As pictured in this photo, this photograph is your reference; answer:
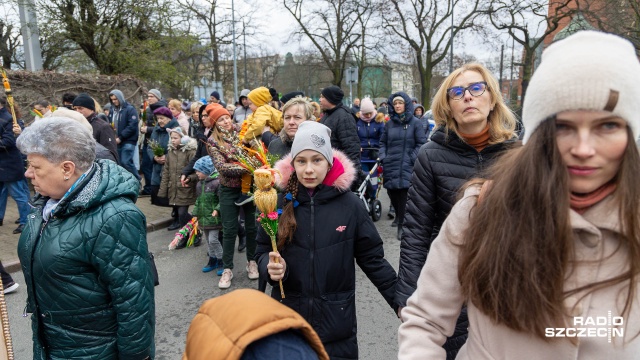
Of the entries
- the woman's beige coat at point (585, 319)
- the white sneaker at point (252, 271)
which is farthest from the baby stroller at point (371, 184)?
the woman's beige coat at point (585, 319)

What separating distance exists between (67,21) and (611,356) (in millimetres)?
16135

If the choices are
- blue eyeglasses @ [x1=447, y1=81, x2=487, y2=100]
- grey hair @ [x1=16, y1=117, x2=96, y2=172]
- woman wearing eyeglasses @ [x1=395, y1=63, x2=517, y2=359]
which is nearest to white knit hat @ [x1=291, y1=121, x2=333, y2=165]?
woman wearing eyeglasses @ [x1=395, y1=63, x2=517, y2=359]

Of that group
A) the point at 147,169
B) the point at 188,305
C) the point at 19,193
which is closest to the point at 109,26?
the point at 147,169

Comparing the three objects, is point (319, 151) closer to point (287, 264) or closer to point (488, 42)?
point (287, 264)

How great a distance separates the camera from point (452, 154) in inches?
89.4

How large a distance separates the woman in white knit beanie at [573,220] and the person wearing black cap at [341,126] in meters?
4.61

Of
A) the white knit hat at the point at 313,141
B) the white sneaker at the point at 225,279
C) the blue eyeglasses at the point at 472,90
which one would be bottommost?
the white sneaker at the point at 225,279

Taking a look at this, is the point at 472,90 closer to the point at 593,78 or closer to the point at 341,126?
the point at 593,78

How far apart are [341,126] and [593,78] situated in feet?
15.8

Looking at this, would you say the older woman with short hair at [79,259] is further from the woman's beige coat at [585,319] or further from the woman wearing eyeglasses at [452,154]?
the woman's beige coat at [585,319]

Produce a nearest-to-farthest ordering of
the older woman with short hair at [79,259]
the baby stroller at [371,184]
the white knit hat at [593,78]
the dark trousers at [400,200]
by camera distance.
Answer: the white knit hat at [593,78]
the older woman with short hair at [79,259]
the dark trousers at [400,200]
the baby stroller at [371,184]

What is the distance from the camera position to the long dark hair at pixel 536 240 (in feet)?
3.44

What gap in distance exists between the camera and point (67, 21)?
44.2ft

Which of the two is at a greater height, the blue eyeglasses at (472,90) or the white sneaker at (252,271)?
the blue eyeglasses at (472,90)
